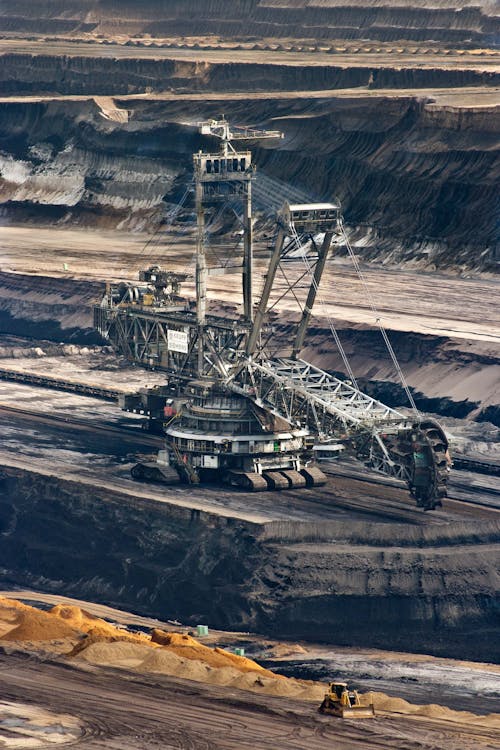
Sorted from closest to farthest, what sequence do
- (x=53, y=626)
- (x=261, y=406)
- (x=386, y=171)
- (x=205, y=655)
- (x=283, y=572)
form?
(x=205, y=655)
(x=53, y=626)
(x=283, y=572)
(x=261, y=406)
(x=386, y=171)

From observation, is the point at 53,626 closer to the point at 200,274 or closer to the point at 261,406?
the point at 261,406

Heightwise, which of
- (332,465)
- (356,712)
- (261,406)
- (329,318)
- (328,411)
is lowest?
(332,465)

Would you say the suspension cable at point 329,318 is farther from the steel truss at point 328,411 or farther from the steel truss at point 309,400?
the steel truss at point 328,411

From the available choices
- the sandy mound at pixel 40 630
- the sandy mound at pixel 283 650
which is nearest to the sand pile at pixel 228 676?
the sandy mound at pixel 40 630

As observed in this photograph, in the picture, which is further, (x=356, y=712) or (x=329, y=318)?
(x=329, y=318)

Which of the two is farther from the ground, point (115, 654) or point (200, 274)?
point (200, 274)

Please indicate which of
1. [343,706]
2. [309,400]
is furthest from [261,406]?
[343,706]
